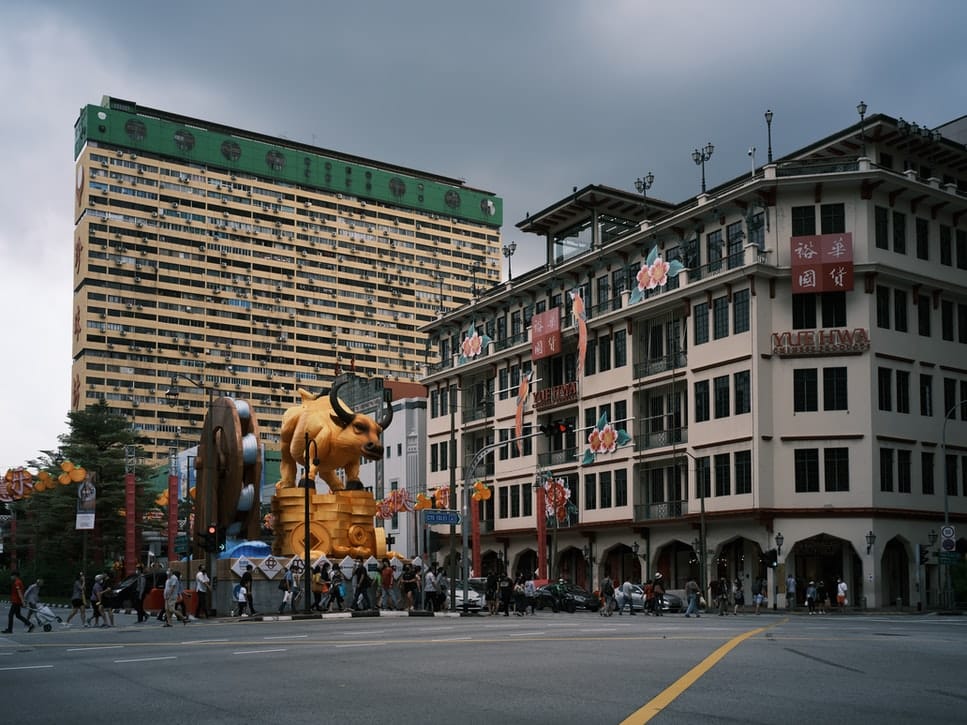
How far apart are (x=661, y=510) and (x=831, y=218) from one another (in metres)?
15.7

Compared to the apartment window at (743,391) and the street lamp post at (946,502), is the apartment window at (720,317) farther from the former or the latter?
the street lamp post at (946,502)

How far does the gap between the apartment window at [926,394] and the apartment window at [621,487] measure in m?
14.6

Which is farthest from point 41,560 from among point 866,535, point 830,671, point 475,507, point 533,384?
point 830,671

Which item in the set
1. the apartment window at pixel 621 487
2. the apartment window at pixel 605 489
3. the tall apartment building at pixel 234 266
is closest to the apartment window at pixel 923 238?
the apartment window at pixel 621 487

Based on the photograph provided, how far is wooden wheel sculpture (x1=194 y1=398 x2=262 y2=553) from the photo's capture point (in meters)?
45.5

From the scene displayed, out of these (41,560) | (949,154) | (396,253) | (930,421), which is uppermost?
(396,253)

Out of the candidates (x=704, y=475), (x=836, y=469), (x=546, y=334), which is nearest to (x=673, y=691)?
(x=836, y=469)

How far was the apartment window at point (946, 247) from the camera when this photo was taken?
57.4 metres

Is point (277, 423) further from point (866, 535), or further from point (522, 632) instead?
point (522, 632)

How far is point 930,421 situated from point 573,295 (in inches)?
774

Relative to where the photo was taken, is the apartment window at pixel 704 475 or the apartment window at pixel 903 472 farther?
the apartment window at pixel 704 475

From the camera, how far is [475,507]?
7344cm

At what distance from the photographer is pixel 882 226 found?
180ft

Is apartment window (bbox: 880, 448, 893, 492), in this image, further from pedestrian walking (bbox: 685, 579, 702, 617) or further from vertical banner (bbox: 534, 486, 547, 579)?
vertical banner (bbox: 534, 486, 547, 579)
